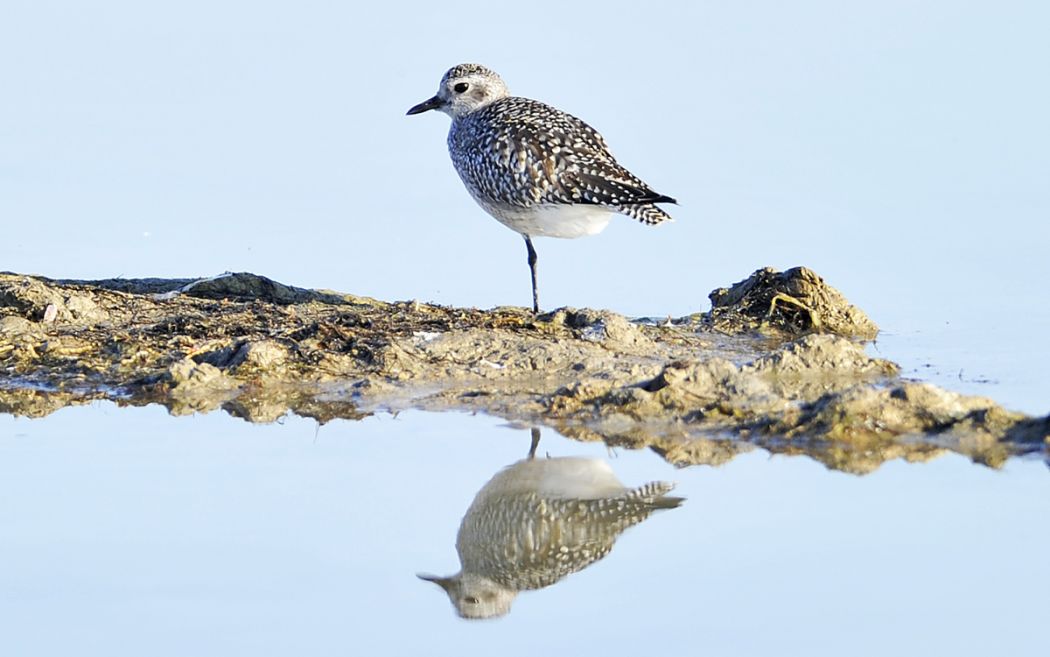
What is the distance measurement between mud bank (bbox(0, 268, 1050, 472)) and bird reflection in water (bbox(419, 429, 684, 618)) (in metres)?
0.44

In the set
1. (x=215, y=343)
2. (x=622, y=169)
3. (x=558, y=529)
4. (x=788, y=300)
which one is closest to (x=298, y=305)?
(x=215, y=343)

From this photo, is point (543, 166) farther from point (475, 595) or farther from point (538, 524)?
point (475, 595)

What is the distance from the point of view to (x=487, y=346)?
955 cm

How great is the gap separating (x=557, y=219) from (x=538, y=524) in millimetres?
4097

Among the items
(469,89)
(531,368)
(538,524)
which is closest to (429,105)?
(469,89)

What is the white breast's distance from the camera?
36.4 feet

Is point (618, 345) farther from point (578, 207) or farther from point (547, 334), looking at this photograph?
point (578, 207)

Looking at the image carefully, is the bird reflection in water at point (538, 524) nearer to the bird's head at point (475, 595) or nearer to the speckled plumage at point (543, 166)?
the bird's head at point (475, 595)

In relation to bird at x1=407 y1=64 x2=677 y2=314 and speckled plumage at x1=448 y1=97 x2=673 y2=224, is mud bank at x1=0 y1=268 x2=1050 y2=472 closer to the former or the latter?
bird at x1=407 y1=64 x2=677 y2=314

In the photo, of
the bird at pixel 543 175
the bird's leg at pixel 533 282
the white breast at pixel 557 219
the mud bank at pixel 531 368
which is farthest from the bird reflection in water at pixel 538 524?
the white breast at pixel 557 219

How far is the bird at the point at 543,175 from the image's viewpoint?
35.6ft

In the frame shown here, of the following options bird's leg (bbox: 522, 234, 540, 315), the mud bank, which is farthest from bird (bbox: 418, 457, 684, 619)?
bird's leg (bbox: 522, 234, 540, 315)

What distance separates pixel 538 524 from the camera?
24.4 feet

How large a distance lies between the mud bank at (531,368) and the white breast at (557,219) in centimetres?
75
